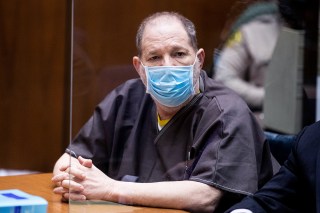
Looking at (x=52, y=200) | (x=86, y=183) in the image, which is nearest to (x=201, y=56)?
(x=86, y=183)

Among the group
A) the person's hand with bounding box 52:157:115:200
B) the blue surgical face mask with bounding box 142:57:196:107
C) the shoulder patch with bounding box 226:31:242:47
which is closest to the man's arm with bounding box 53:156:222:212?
the person's hand with bounding box 52:157:115:200

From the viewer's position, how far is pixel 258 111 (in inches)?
120

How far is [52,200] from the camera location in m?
2.57

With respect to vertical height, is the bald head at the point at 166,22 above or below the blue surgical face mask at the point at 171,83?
above

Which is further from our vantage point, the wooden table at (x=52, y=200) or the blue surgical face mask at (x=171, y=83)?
the blue surgical face mask at (x=171, y=83)

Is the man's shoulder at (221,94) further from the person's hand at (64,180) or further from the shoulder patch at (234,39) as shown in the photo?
the person's hand at (64,180)

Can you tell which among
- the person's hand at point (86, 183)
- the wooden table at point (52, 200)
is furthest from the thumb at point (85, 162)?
the wooden table at point (52, 200)

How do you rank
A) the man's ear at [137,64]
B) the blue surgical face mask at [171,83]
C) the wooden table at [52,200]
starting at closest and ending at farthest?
the wooden table at [52,200], the blue surgical face mask at [171,83], the man's ear at [137,64]

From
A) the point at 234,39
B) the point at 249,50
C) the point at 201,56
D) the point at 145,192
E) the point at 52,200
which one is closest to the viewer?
the point at 145,192

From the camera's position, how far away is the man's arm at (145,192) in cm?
244

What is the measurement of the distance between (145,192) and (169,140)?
0.25m

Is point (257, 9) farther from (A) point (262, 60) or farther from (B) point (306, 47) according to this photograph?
(B) point (306, 47)

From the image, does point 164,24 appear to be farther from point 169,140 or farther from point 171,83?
point 169,140

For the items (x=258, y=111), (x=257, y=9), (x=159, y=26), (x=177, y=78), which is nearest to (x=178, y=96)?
(x=177, y=78)
